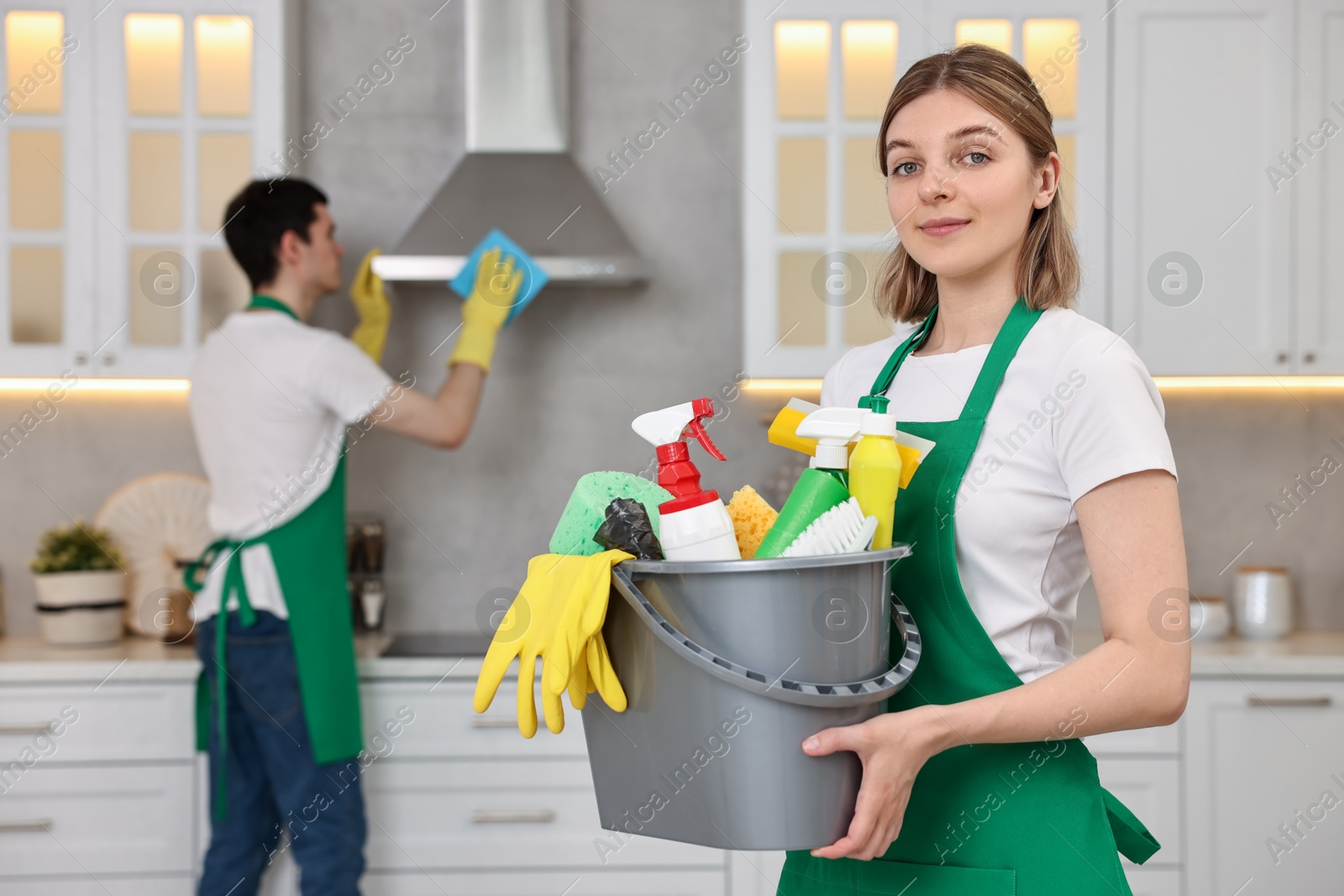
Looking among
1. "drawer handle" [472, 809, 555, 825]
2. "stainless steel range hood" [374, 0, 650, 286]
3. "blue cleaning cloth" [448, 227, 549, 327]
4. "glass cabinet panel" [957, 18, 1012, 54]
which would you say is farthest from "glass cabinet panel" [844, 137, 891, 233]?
"drawer handle" [472, 809, 555, 825]

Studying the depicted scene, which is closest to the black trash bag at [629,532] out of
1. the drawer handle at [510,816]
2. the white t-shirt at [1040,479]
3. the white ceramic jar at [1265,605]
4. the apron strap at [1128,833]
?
the white t-shirt at [1040,479]

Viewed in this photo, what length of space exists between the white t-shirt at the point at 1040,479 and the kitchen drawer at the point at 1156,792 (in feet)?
4.20

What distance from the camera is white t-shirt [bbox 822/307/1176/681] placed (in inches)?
30.0

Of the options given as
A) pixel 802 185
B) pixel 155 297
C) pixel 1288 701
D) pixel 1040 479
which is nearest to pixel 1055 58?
pixel 802 185

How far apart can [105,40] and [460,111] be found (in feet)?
2.44

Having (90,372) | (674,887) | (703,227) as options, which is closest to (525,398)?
(703,227)

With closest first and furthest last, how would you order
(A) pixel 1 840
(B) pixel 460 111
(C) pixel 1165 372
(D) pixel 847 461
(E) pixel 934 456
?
(D) pixel 847 461
(E) pixel 934 456
(A) pixel 1 840
(C) pixel 1165 372
(B) pixel 460 111

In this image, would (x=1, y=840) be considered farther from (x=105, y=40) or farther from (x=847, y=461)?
(x=847, y=461)

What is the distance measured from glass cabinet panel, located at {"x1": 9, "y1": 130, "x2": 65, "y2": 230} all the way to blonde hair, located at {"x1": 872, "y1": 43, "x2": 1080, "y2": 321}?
192 centimetres

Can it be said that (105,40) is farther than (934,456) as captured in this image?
Yes

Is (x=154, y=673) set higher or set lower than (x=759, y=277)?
lower

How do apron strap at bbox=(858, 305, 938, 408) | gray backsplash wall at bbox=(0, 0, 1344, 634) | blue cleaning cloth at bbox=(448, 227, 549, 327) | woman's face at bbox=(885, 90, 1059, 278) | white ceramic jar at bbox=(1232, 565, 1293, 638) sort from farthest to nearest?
gray backsplash wall at bbox=(0, 0, 1344, 634), white ceramic jar at bbox=(1232, 565, 1293, 638), blue cleaning cloth at bbox=(448, 227, 549, 327), apron strap at bbox=(858, 305, 938, 408), woman's face at bbox=(885, 90, 1059, 278)

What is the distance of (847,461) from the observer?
2.43 ft

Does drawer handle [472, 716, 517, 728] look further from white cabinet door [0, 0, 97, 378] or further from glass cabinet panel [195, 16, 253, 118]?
glass cabinet panel [195, 16, 253, 118]
